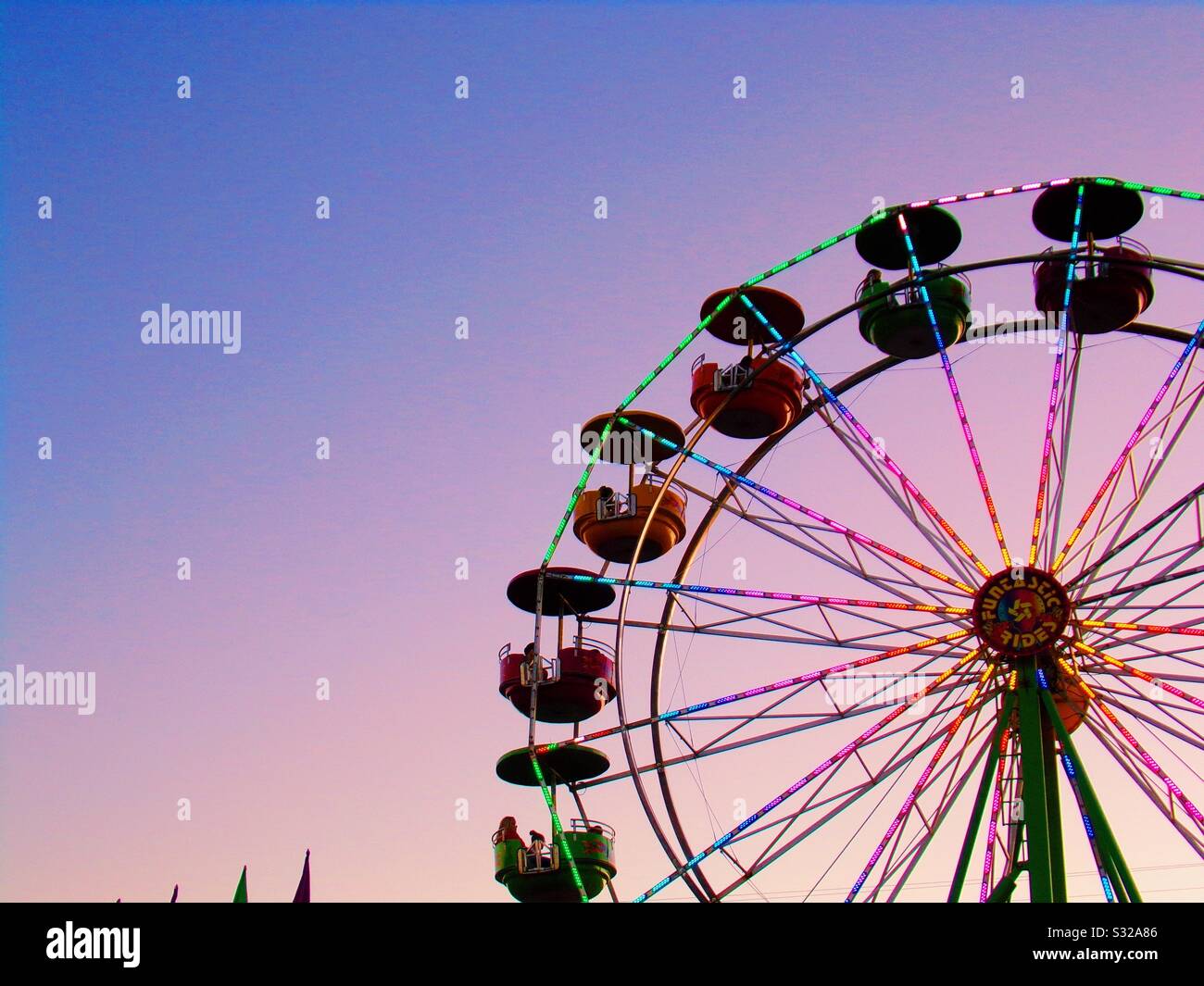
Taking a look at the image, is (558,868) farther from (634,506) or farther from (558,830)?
(634,506)

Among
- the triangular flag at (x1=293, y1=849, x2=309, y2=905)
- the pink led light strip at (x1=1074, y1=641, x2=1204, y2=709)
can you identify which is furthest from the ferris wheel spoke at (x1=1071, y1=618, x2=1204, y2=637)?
the triangular flag at (x1=293, y1=849, x2=309, y2=905)

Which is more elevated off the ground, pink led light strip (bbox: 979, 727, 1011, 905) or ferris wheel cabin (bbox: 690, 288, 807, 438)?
ferris wheel cabin (bbox: 690, 288, 807, 438)

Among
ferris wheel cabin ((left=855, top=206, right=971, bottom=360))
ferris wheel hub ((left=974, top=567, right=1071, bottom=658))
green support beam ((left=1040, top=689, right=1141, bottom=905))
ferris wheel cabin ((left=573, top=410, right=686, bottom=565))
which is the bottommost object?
green support beam ((left=1040, top=689, right=1141, bottom=905))

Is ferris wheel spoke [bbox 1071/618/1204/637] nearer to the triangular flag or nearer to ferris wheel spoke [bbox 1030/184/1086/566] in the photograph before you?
ferris wheel spoke [bbox 1030/184/1086/566]

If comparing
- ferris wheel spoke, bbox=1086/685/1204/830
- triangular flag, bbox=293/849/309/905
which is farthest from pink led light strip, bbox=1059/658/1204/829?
triangular flag, bbox=293/849/309/905

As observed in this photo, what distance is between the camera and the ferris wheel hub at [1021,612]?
60.1 feet

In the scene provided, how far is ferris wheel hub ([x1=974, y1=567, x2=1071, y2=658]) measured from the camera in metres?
18.3

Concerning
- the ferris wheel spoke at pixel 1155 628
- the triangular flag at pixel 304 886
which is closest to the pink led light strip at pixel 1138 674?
the ferris wheel spoke at pixel 1155 628

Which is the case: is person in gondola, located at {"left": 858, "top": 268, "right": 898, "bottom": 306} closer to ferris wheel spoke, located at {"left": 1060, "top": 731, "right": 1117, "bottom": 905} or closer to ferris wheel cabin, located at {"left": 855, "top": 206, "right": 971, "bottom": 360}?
ferris wheel cabin, located at {"left": 855, "top": 206, "right": 971, "bottom": 360}

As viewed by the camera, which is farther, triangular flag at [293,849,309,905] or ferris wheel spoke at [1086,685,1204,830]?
triangular flag at [293,849,309,905]

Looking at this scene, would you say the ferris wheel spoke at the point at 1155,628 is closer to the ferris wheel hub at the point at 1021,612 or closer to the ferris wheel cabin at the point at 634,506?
the ferris wheel hub at the point at 1021,612

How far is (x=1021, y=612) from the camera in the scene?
60.6 feet
